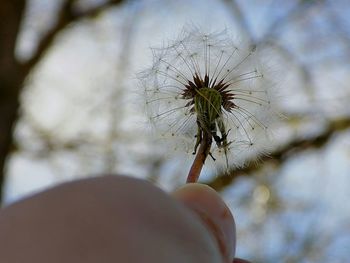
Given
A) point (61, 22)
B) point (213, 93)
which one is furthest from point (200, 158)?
point (61, 22)

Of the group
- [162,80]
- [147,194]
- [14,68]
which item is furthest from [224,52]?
[14,68]

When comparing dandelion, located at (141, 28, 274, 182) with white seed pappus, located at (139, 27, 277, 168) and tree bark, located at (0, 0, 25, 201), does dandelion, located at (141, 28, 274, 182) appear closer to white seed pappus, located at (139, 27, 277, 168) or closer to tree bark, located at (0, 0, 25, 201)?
white seed pappus, located at (139, 27, 277, 168)

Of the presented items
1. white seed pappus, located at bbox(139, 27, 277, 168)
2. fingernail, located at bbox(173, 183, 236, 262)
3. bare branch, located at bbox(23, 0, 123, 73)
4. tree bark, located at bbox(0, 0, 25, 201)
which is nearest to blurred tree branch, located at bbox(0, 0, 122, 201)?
tree bark, located at bbox(0, 0, 25, 201)

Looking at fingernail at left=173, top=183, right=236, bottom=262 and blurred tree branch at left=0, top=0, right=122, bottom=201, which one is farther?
blurred tree branch at left=0, top=0, right=122, bottom=201

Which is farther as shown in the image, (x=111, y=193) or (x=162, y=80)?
(x=162, y=80)

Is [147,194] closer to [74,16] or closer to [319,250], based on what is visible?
[319,250]

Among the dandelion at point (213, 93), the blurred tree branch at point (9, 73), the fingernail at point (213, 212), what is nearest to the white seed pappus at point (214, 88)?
the dandelion at point (213, 93)
